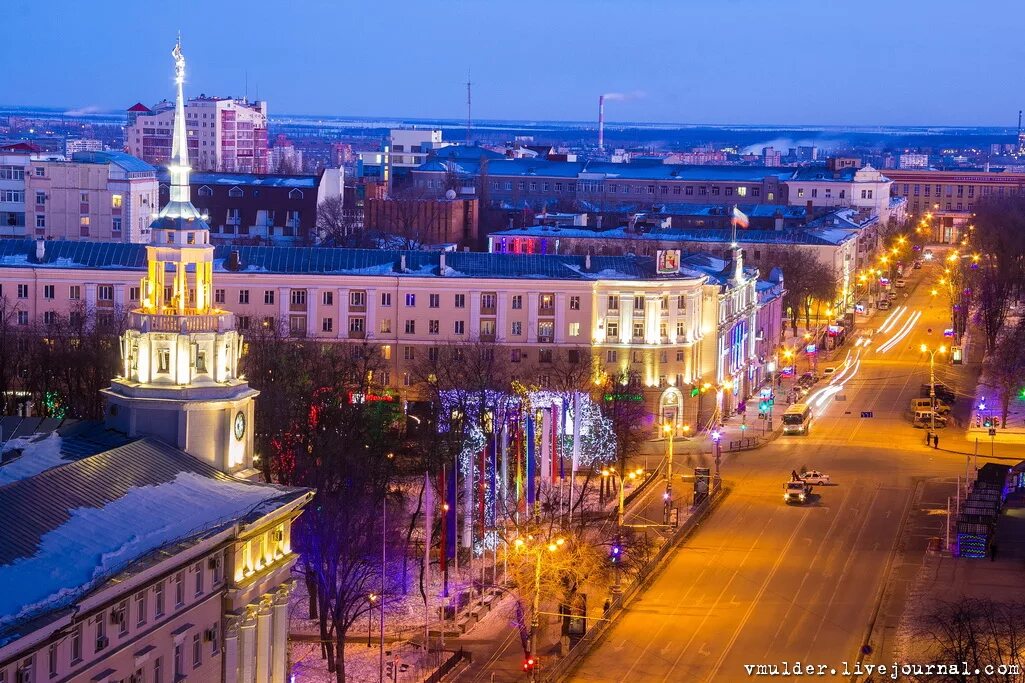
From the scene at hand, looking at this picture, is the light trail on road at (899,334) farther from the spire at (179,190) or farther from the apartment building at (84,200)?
the spire at (179,190)

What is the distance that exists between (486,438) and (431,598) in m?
11.2

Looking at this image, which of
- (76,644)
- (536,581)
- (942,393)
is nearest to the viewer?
(76,644)

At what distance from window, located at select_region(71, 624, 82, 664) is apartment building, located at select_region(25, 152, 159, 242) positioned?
106 meters

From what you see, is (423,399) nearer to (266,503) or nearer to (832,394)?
(832,394)

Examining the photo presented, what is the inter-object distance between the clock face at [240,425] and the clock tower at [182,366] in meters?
0.03

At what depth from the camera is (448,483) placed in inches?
2608

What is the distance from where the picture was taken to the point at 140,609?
1844 inches

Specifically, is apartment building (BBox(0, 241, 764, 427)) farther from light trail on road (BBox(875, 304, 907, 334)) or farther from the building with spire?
light trail on road (BBox(875, 304, 907, 334))

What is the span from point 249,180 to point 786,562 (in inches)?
4347

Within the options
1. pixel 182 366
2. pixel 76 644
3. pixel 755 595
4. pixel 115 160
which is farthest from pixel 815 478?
pixel 115 160

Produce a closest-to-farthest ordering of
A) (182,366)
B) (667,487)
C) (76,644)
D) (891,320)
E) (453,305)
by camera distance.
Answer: (76,644) → (182,366) → (667,487) → (453,305) → (891,320)

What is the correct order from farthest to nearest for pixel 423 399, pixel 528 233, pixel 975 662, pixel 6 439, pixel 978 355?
1. pixel 528 233
2. pixel 978 355
3. pixel 423 399
4. pixel 6 439
5. pixel 975 662

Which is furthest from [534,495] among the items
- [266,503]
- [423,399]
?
[423,399]

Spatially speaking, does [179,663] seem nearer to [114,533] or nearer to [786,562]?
[114,533]
